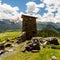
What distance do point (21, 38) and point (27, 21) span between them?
687 cm

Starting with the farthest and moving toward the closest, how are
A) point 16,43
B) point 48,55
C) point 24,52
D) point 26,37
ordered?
point 26,37 → point 16,43 → point 24,52 → point 48,55

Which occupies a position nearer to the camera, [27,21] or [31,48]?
[31,48]

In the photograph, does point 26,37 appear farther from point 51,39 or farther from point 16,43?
point 51,39

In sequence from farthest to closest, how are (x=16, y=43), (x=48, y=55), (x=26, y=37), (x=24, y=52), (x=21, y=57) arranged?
(x=26, y=37), (x=16, y=43), (x=24, y=52), (x=21, y=57), (x=48, y=55)

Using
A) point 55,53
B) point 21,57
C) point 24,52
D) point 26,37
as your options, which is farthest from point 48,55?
point 26,37

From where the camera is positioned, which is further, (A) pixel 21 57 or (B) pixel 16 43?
(B) pixel 16 43

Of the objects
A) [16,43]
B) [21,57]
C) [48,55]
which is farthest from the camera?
[16,43]

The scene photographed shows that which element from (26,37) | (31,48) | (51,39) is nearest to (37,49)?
(31,48)

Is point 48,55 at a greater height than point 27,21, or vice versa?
point 27,21

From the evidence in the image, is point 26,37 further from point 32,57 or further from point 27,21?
point 32,57

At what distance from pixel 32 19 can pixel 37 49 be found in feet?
72.4

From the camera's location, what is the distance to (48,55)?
33.6 meters

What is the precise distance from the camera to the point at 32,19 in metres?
63.5

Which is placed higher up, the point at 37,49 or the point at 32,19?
the point at 32,19
